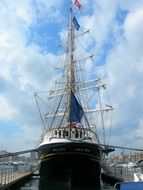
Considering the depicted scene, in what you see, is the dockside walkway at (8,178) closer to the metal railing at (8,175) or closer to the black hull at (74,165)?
the metal railing at (8,175)

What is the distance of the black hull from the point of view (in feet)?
118

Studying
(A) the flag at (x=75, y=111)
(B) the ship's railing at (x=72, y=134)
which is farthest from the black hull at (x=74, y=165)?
(A) the flag at (x=75, y=111)

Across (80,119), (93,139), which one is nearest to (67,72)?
(80,119)

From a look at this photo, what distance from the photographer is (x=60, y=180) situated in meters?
36.3

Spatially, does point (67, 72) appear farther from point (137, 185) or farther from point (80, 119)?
point (137, 185)

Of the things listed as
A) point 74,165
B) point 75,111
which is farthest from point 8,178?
point 75,111

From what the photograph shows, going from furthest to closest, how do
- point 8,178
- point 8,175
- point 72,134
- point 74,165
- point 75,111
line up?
point 75,111, point 72,134, point 8,175, point 8,178, point 74,165

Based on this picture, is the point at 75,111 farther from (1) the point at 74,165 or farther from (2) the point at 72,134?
(1) the point at 74,165

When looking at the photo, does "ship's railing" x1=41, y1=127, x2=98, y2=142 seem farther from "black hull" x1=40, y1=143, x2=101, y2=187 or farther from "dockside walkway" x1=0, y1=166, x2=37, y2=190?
"dockside walkway" x1=0, y1=166, x2=37, y2=190

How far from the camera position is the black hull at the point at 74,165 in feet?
118

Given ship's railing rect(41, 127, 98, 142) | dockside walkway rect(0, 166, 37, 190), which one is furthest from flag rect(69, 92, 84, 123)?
dockside walkway rect(0, 166, 37, 190)

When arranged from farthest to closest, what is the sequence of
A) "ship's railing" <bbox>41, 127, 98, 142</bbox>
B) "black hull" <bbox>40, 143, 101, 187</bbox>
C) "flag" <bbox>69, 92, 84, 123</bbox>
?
"flag" <bbox>69, 92, 84, 123</bbox> < "ship's railing" <bbox>41, 127, 98, 142</bbox> < "black hull" <bbox>40, 143, 101, 187</bbox>

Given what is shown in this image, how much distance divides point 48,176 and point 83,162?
345 centimetres

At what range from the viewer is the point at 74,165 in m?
35.9
